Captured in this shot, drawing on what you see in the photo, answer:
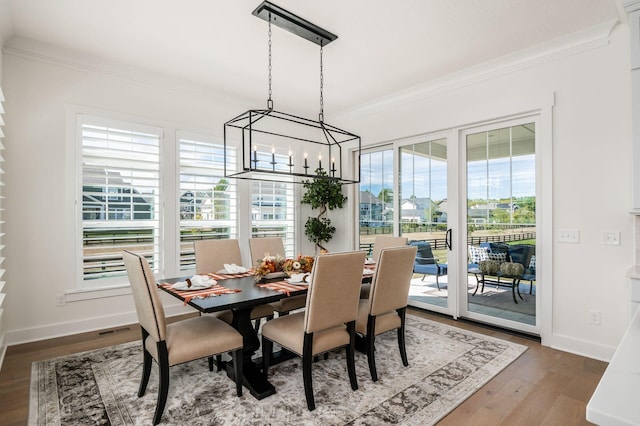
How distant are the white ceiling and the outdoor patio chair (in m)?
2.06

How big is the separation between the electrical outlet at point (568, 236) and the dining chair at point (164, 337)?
3.01 m

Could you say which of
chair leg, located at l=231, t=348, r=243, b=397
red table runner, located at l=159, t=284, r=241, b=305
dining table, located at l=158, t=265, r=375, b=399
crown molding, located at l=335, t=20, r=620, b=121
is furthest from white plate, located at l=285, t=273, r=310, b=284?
crown molding, located at l=335, t=20, r=620, b=121

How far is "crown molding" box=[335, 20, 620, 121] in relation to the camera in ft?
9.92

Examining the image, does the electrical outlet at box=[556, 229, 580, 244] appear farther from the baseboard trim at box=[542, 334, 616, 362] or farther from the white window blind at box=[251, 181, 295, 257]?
the white window blind at box=[251, 181, 295, 257]

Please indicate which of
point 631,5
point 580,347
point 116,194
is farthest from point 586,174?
point 116,194

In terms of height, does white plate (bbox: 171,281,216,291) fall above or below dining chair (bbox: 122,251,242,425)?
above

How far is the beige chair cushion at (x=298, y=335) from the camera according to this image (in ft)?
7.38

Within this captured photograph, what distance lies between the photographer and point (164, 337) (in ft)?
6.71

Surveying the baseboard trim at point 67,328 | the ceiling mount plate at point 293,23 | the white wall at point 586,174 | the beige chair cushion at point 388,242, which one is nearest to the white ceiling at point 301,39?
the ceiling mount plate at point 293,23

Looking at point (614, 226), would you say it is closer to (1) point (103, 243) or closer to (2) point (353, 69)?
(2) point (353, 69)

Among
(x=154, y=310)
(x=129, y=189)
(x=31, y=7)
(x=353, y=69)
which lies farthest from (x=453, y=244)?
(x=31, y=7)

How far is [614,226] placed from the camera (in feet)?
9.62

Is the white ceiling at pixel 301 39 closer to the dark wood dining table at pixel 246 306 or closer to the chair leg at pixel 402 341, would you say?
the dark wood dining table at pixel 246 306

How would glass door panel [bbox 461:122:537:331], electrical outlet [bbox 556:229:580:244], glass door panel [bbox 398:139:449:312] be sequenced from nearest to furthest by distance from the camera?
electrical outlet [bbox 556:229:580:244]
glass door panel [bbox 461:122:537:331]
glass door panel [bbox 398:139:449:312]
